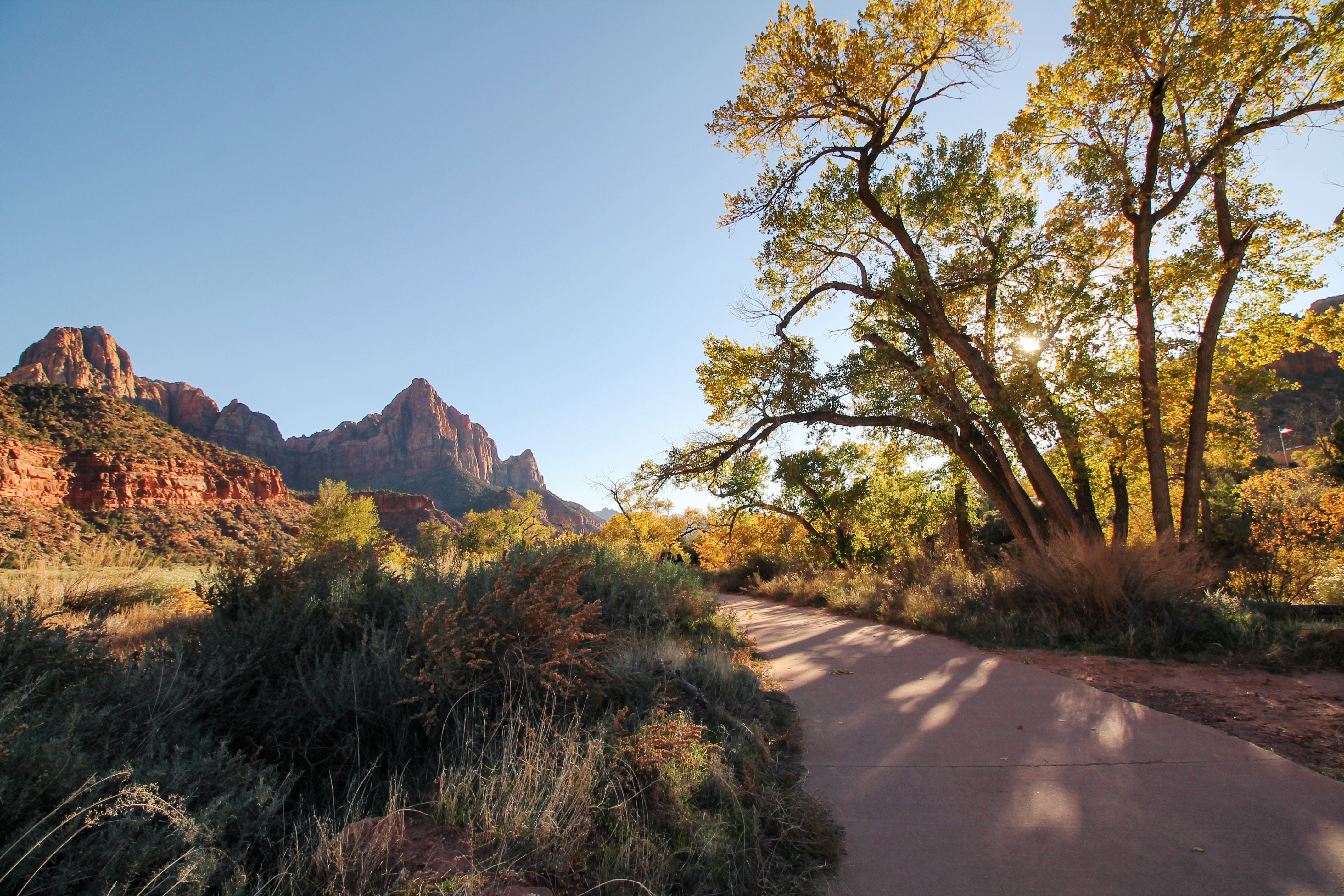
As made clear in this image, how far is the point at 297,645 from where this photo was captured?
3.65 metres

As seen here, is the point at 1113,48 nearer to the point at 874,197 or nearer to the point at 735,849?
the point at 874,197

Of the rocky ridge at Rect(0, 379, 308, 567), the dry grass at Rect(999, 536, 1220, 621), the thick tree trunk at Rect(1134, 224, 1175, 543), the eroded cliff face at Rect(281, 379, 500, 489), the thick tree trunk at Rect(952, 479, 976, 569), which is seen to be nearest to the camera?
the dry grass at Rect(999, 536, 1220, 621)

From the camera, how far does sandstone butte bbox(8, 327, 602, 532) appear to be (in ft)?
297

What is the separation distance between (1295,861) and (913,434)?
10.8m

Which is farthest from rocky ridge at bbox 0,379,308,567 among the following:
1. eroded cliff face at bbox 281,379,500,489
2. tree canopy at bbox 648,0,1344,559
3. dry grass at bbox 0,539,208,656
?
eroded cliff face at bbox 281,379,500,489

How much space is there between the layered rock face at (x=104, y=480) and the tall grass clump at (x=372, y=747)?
38.6 metres

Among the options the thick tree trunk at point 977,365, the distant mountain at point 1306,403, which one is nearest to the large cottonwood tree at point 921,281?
the thick tree trunk at point 977,365

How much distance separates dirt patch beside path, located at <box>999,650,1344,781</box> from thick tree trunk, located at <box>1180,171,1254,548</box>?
4.58 meters

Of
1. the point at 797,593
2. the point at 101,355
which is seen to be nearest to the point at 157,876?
the point at 797,593

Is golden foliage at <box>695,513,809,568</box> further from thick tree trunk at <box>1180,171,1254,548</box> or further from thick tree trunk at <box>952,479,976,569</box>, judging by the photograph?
thick tree trunk at <box>1180,171,1254,548</box>

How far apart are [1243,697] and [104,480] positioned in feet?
179

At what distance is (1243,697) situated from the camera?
14.1 ft

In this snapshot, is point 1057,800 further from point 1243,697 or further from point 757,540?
point 757,540

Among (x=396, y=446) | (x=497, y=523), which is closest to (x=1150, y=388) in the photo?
(x=497, y=523)
